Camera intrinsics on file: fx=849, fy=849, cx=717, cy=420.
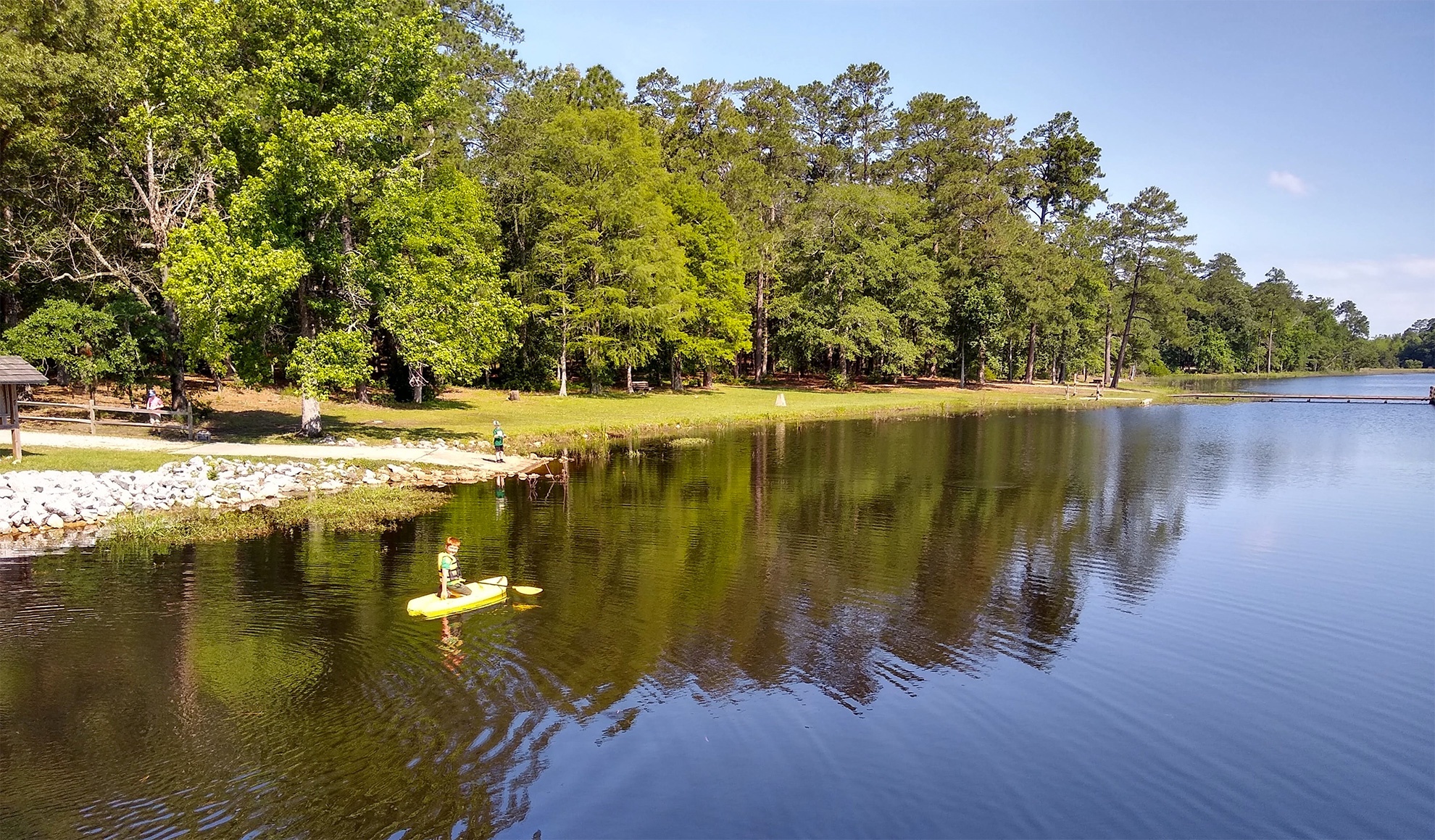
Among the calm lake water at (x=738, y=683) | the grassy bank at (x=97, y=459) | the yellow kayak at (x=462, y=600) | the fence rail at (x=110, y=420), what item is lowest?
the calm lake water at (x=738, y=683)

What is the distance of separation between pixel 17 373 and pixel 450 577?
1692cm

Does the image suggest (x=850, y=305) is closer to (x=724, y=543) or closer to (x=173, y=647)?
(x=724, y=543)

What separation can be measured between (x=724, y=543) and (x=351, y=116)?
19490 millimetres

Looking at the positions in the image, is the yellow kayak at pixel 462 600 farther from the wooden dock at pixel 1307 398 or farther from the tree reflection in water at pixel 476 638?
the wooden dock at pixel 1307 398

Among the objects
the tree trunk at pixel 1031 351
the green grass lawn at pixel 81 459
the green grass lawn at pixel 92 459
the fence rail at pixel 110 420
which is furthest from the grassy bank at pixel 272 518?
the tree trunk at pixel 1031 351

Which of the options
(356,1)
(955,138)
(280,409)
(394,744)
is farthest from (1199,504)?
(955,138)

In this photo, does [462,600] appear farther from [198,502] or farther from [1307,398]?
[1307,398]

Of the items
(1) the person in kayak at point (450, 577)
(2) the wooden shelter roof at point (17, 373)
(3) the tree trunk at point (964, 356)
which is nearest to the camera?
(1) the person in kayak at point (450, 577)

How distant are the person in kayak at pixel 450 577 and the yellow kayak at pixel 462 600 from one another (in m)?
0.08

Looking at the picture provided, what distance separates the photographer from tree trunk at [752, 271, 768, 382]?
73.3m

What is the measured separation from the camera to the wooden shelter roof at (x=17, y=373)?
23.3 metres

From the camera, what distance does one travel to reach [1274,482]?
32.3 metres

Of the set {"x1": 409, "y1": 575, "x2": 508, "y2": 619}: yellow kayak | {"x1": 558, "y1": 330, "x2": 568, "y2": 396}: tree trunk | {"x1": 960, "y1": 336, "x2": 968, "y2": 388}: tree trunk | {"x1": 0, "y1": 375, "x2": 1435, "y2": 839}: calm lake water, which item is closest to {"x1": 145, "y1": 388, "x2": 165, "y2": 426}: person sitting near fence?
{"x1": 0, "y1": 375, "x2": 1435, "y2": 839}: calm lake water

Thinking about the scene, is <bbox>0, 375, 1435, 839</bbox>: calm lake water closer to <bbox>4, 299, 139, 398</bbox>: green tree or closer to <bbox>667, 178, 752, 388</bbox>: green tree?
<bbox>4, 299, 139, 398</bbox>: green tree
